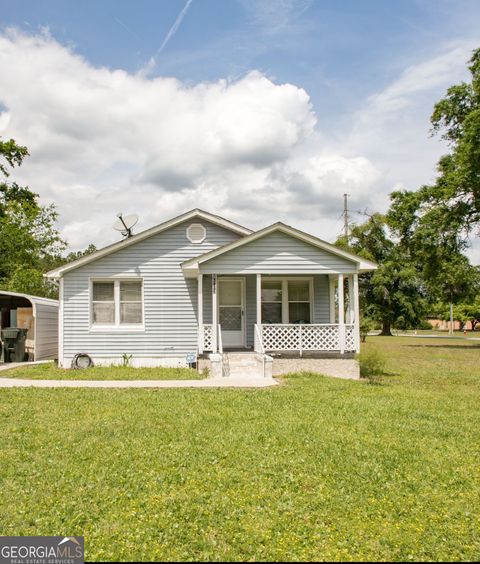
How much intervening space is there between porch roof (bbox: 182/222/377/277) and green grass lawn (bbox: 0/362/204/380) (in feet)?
9.98

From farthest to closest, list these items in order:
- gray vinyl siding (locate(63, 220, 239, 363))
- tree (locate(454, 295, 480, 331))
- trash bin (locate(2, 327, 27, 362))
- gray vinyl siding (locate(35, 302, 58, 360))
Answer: tree (locate(454, 295, 480, 331)) → gray vinyl siding (locate(35, 302, 58, 360)) → trash bin (locate(2, 327, 27, 362)) → gray vinyl siding (locate(63, 220, 239, 363))

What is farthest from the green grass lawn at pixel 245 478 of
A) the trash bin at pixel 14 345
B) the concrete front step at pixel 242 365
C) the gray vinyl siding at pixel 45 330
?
the gray vinyl siding at pixel 45 330

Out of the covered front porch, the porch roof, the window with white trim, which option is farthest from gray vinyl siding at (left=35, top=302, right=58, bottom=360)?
the window with white trim

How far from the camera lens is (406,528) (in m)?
3.92

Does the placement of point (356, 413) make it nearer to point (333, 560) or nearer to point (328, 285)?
point (333, 560)

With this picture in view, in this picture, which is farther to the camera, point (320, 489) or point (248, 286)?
point (248, 286)

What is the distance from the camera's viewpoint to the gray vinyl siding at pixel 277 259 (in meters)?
13.6

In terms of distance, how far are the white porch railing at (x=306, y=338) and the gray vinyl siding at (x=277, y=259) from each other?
1.63 m

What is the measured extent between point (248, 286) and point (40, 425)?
9.34 metres

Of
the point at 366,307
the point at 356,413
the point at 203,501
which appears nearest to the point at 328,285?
the point at 356,413

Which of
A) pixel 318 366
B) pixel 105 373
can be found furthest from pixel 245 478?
pixel 105 373

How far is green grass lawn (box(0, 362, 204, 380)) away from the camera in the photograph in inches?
494

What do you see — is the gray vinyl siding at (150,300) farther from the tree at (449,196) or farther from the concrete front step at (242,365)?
the tree at (449,196)

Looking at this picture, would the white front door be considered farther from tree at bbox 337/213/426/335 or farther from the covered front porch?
tree at bbox 337/213/426/335
